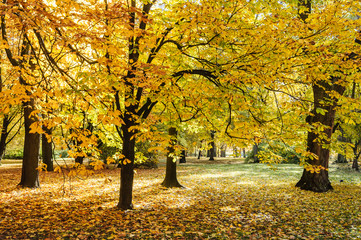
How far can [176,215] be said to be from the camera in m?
7.36

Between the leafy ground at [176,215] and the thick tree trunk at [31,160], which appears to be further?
the thick tree trunk at [31,160]

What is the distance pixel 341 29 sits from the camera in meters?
5.61

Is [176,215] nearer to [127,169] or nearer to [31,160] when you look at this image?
[127,169]

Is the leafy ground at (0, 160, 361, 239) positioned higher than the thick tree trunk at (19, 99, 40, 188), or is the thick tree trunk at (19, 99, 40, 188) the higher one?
the thick tree trunk at (19, 99, 40, 188)

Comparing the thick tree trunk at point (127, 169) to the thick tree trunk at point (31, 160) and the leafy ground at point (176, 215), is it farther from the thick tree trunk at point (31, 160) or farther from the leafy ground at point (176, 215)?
the thick tree trunk at point (31, 160)

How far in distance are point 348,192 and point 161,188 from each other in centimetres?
906

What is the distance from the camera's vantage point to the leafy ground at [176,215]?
5793mm

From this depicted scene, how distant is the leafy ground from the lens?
5793 millimetres

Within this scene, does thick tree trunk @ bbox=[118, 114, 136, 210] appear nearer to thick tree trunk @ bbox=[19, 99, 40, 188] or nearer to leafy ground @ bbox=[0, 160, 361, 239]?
leafy ground @ bbox=[0, 160, 361, 239]

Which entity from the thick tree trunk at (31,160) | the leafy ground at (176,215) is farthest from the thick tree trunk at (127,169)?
the thick tree trunk at (31,160)

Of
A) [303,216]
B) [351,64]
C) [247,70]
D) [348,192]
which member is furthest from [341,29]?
[348,192]

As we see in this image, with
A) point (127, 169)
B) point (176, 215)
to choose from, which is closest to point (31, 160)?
point (127, 169)

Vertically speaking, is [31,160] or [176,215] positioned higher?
[31,160]

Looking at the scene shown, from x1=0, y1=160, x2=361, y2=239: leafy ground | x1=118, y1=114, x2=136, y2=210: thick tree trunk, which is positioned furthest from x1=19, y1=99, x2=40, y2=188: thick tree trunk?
x1=118, y1=114, x2=136, y2=210: thick tree trunk
